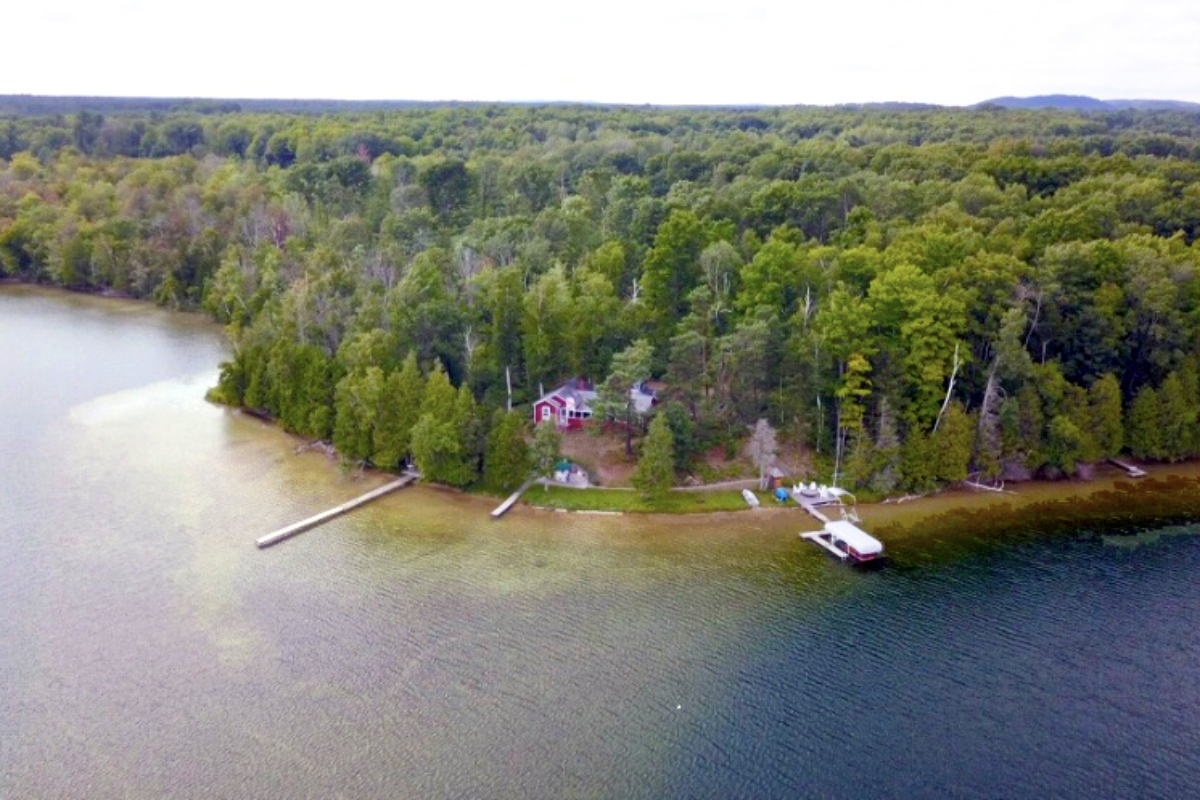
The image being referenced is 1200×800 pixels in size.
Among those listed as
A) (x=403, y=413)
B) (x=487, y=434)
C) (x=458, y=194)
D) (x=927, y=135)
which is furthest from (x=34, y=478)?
(x=927, y=135)

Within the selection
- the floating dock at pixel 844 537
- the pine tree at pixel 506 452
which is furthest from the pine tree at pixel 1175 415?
the pine tree at pixel 506 452

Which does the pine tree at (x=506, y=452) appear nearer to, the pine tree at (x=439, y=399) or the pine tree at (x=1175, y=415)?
the pine tree at (x=439, y=399)

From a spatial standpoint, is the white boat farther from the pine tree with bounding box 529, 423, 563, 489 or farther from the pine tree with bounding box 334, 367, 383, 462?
the pine tree with bounding box 334, 367, 383, 462

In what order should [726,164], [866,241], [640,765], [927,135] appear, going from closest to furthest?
[640,765]
[866,241]
[726,164]
[927,135]

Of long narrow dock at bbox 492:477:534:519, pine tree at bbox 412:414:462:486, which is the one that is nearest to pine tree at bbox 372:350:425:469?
pine tree at bbox 412:414:462:486

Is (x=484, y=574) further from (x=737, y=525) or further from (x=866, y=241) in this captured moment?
(x=866, y=241)

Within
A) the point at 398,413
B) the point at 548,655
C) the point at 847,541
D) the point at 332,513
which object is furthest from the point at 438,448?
the point at 847,541
